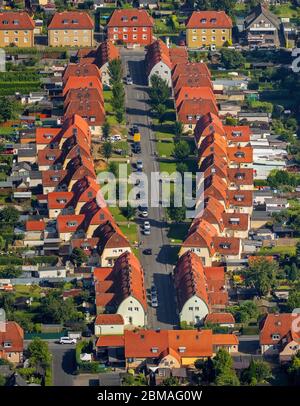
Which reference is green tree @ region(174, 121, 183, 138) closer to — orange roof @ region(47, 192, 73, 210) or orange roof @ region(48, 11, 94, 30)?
orange roof @ region(47, 192, 73, 210)

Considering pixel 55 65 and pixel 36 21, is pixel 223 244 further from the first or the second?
pixel 36 21

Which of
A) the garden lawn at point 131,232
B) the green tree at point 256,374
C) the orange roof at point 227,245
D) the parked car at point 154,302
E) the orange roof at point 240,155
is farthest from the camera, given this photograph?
the orange roof at point 240,155

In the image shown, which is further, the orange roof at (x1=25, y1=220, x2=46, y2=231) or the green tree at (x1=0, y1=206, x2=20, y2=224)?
the green tree at (x1=0, y1=206, x2=20, y2=224)

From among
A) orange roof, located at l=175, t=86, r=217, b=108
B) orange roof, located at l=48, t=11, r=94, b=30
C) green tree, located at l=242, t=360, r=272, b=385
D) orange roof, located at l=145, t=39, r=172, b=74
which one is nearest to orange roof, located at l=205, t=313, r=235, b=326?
green tree, located at l=242, t=360, r=272, b=385

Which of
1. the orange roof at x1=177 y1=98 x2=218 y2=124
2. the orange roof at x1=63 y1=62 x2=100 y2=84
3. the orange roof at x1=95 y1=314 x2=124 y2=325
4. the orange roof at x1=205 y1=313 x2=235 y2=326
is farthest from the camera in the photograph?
the orange roof at x1=63 y1=62 x2=100 y2=84

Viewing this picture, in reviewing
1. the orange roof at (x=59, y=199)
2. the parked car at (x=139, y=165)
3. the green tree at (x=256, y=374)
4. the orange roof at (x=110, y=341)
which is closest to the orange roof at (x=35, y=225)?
the orange roof at (x=59, y=199)

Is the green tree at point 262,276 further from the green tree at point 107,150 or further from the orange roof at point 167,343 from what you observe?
the green tree at point 107,150
